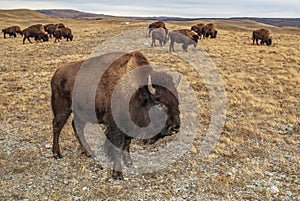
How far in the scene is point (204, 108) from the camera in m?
9.44

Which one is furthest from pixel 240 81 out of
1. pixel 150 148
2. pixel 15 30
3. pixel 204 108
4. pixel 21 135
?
pixel 15 30

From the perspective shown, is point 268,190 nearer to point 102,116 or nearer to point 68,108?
point 102,116

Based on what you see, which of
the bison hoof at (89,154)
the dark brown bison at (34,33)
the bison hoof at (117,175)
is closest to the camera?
the bison hoof at (117,175)

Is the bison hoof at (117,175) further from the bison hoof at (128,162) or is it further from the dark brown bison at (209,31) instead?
the dark brown bison at (209,31)

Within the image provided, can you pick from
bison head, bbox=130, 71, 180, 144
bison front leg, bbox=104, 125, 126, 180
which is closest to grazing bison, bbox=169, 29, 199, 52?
bison front leg, bbox=104, 125, 126, 180

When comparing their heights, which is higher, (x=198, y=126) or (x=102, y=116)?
(x=102, y=116)

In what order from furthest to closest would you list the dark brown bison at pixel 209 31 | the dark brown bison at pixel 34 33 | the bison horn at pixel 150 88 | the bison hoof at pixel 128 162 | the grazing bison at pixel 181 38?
the dark brown bison at pixel 209 31
the dark brown bison at pixel 34 33
the grazing bison at pixel 181 38
the bison hoof at pixel 128 162
the bison horn at pixel 150 88

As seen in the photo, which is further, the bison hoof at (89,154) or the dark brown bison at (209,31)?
the dark brown bison at (209,31)

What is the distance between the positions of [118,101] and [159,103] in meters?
0.71

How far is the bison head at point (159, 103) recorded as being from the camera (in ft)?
14.2

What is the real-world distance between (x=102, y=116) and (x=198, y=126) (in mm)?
Result: 3524

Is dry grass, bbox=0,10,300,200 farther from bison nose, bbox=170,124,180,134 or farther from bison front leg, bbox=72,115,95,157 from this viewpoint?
bison nose, bbox=170,124,180,134

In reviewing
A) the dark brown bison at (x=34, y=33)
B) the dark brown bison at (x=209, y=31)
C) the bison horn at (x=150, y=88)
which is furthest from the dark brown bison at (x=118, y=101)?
the dark brown bison at (x=209, y=31)

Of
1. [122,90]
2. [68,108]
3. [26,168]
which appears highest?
[122,90]
